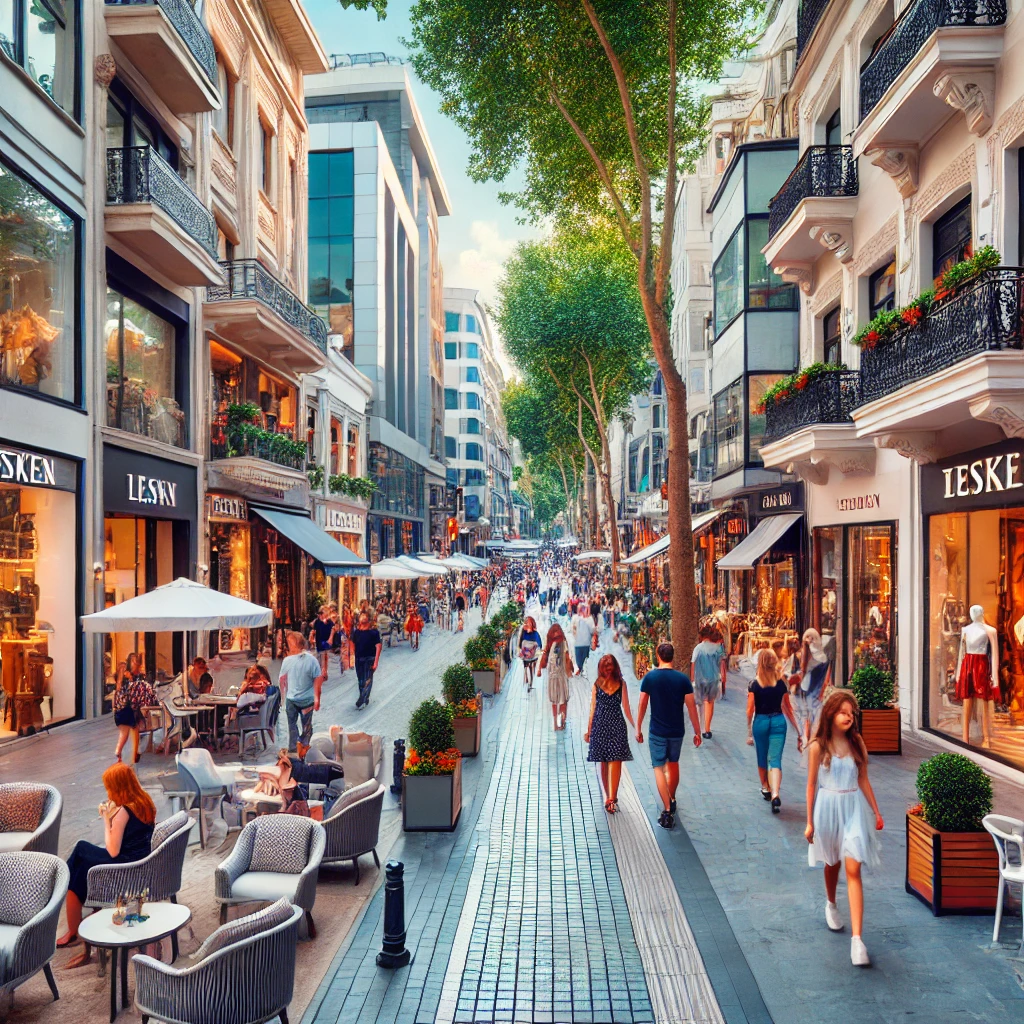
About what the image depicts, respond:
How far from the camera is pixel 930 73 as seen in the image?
1152 centimetres

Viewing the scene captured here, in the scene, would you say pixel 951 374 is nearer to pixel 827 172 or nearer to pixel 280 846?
pixel 827 172

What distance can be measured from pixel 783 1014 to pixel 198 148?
836 inches

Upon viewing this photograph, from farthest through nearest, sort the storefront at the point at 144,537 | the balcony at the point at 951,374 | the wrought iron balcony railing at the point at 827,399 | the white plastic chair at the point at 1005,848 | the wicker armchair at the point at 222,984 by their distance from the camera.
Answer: the storefront at the point at 144,537, the wrought iron balcony railing at the point at 827,399, the balcony at the point at 951,374, the white plastic chair at the point at 1005,848, the wicker armchair at the point at 222,984

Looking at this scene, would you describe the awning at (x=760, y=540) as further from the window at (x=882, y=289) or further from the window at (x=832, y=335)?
the window at (x=882, y=289)

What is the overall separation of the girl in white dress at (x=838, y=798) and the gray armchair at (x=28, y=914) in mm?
5048

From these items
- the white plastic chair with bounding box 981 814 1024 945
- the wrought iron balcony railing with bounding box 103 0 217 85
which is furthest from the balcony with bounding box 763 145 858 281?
the white plastic chair with bounding box 981 814 1024 945

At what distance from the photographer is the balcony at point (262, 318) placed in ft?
70.5

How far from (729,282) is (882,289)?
301 inches

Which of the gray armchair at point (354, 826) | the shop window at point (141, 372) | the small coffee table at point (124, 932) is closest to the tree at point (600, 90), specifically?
the shop window at point (141, 372)

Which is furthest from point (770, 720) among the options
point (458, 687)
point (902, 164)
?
point (902, 164)

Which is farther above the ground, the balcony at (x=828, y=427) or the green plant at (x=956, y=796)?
the balcony at (x=828, y=427)

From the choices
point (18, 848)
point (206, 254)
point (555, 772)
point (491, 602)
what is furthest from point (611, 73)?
point (491, 602)

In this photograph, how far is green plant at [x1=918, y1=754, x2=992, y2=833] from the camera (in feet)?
22.0

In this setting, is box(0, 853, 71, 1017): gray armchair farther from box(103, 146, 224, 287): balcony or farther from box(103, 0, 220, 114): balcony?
box(103, 0, 220, 114): balcony
